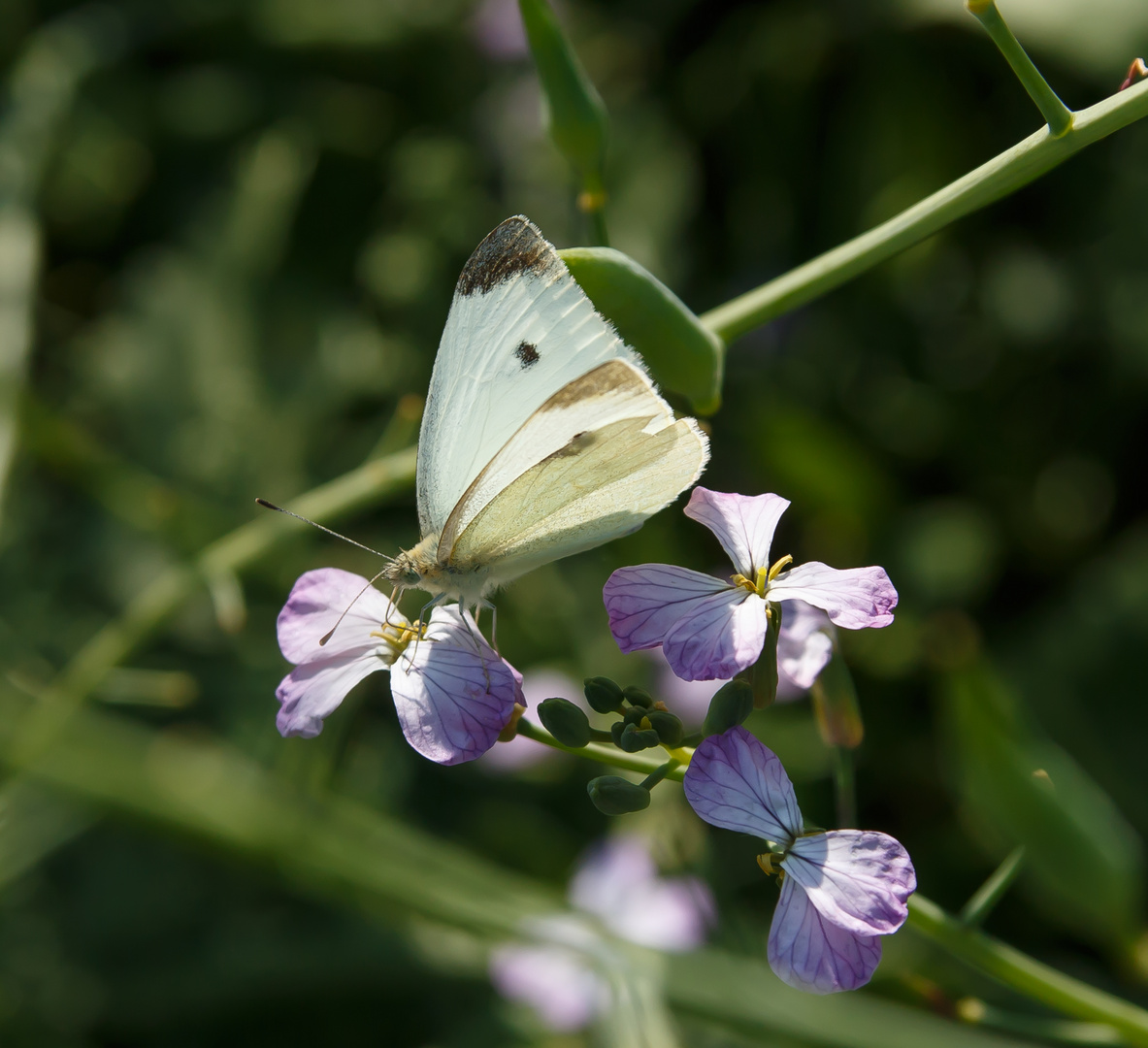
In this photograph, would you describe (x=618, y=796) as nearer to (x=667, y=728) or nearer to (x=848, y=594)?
(x=667, y=728)

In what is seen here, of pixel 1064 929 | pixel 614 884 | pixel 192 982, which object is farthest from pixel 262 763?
pixel 1064 929

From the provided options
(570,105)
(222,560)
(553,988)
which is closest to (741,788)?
(570,105)

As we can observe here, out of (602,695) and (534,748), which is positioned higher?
(602,695)

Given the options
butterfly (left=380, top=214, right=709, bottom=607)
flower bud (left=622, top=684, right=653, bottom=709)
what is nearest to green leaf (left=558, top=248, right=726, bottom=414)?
butterfly (left=380, top=214, right=709, bottom=607)

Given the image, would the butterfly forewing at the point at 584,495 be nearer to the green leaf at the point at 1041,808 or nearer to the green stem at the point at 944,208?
the green stem at the point at 944,208

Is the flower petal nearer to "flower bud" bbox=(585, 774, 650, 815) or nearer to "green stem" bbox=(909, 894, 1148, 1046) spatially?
"green stem" bbox=(909, 894, 1148, 1046)

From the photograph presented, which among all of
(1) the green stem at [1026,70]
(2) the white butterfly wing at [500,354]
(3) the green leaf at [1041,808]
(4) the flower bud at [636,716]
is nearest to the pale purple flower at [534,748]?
(3) the green leaf at [1041,808]

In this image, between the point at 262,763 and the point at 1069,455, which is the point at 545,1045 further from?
the point at 1069,455
